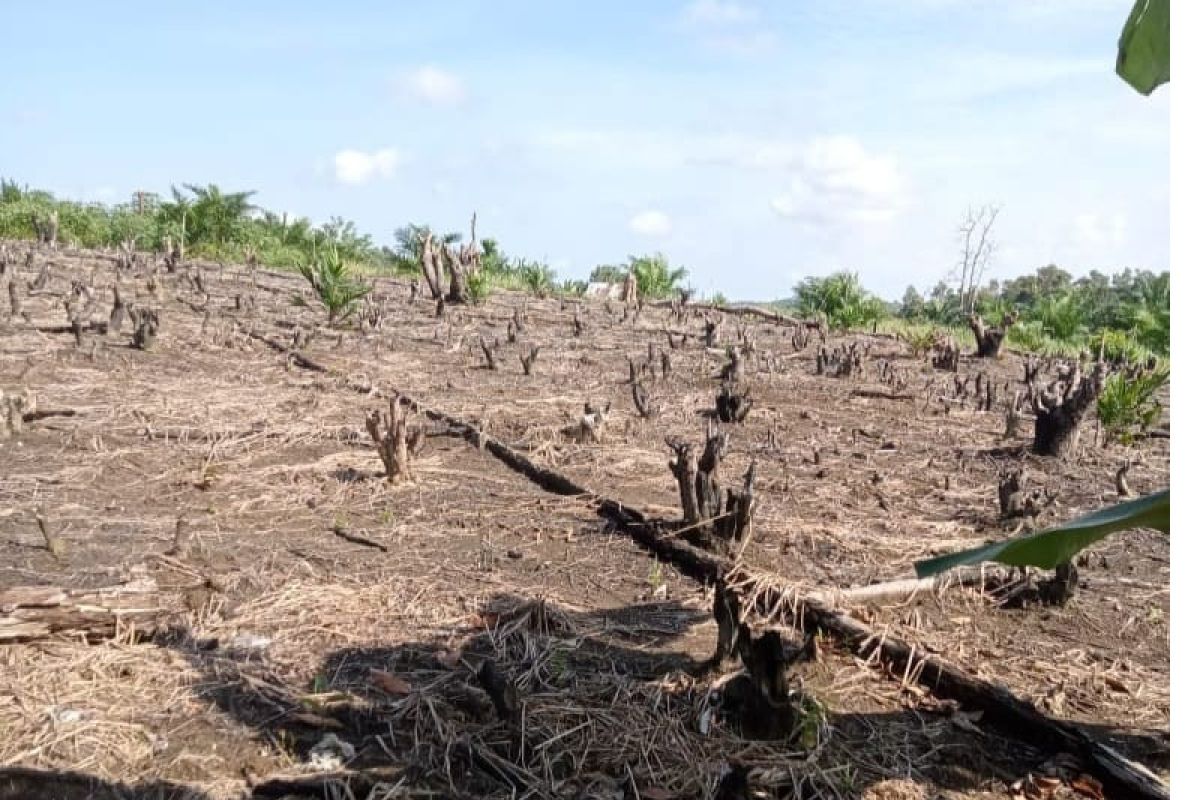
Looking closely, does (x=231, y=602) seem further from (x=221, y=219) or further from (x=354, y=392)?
(x=221, y=219)

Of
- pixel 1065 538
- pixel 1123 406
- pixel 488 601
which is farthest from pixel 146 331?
pixel 1065 538

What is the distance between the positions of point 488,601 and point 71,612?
1.38 m

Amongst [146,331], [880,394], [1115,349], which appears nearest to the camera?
[880,394]

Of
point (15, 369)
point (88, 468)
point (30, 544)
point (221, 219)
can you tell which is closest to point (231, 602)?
point (30, 544)

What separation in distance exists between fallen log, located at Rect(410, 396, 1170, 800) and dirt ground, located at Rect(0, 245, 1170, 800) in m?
0.06

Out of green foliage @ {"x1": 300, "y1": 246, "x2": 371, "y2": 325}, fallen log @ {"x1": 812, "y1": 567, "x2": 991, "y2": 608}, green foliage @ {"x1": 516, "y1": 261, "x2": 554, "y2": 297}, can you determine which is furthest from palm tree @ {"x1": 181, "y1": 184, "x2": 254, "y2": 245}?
fallen log @ {"x1": 812, "y1": 567, "x2": 991, "y2": 608}

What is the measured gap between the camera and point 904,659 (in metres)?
A: 3.34

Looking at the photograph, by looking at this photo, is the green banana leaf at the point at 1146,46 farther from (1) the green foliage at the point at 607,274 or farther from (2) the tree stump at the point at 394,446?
(1) the green foliage at the point at 607,274

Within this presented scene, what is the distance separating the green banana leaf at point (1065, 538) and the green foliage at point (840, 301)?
1225 cm

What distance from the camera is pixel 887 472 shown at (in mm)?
5977

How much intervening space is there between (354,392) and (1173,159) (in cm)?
727

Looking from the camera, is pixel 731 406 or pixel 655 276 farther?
pixel 655 276

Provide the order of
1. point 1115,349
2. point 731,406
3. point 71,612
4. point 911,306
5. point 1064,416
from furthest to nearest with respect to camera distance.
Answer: point 911,306, point 1115,349, point 731,406, point 1064,416, point 71,612

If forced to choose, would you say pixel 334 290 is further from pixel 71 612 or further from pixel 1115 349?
pixel 1115 349
